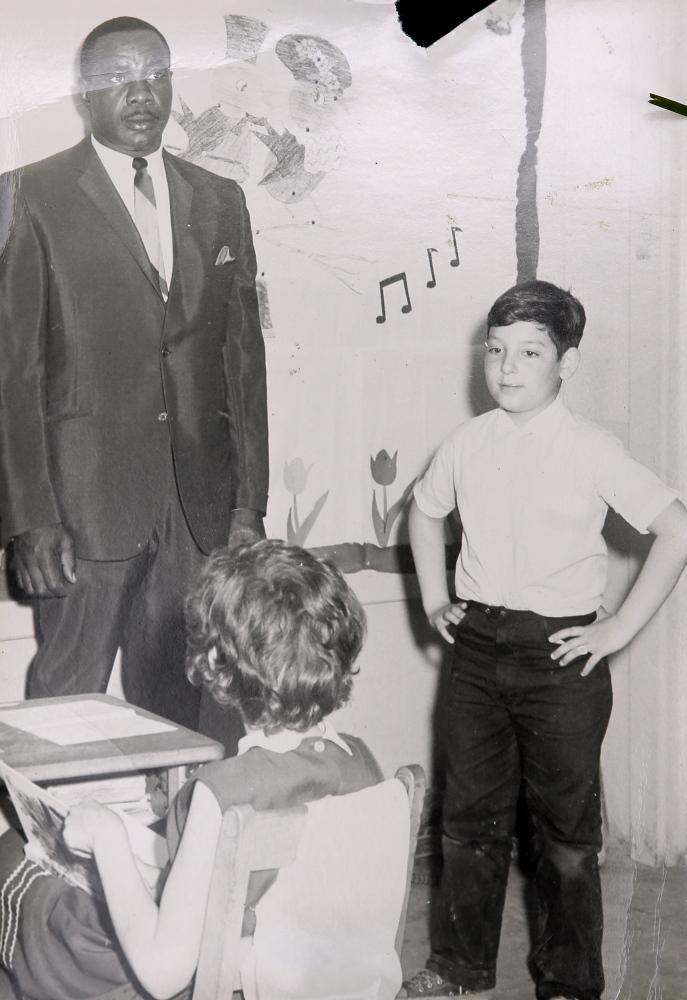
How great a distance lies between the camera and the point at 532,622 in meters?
1.29

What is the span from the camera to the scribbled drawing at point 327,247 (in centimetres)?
124

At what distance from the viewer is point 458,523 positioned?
133cm

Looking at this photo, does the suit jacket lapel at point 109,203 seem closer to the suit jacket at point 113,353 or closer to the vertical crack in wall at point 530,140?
the suit jacket at point 113,353

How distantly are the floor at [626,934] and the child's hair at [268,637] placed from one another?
328 millimetres

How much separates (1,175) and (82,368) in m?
0.25

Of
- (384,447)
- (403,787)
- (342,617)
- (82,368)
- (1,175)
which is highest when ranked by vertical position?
(1,175)

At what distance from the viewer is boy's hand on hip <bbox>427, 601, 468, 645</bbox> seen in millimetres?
1329

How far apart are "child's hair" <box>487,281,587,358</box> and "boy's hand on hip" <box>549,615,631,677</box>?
0.37 metres

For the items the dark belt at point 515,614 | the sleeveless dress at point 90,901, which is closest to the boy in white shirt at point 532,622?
the dark belt at point 515,614

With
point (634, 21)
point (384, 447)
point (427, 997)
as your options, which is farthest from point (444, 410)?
point (427, 997)

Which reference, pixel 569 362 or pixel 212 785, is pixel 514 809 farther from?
pixel 569 362

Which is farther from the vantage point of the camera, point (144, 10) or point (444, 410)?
point (444, 410)

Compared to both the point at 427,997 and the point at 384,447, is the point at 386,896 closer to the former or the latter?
the point at 427,997

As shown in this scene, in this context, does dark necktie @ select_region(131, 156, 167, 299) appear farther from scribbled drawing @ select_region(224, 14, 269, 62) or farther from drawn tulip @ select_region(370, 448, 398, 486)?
drawn tulip @ select_region(370, 448, 398, 486)
